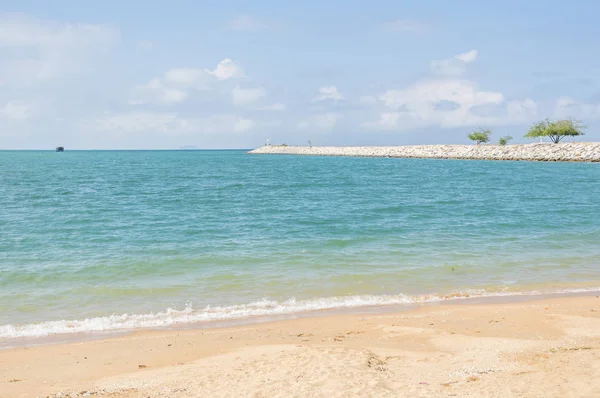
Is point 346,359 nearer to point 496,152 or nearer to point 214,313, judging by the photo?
point 214,313

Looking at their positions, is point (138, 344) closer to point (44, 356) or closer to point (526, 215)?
point (44, 356)

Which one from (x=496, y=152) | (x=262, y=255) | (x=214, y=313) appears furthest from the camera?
(x=496, y=152)

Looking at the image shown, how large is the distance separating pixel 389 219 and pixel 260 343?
682 inches

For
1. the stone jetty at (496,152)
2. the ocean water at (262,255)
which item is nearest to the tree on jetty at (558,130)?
the stone jetty at (496,152)

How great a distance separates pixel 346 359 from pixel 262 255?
9967 mm

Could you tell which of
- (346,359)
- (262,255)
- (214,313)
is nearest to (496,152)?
(262,255)

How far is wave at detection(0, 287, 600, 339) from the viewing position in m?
11.4

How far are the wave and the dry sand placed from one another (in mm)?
859

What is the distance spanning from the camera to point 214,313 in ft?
40.8

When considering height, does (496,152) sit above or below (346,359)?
above

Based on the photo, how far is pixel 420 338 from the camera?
10.2 m

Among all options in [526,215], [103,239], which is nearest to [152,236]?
[103,239]

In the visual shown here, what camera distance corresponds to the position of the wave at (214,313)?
11414 mm

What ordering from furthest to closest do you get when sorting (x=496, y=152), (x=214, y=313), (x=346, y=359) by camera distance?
(x=496, y=152)
(x=214, y=313)
(x=346, y=359)
